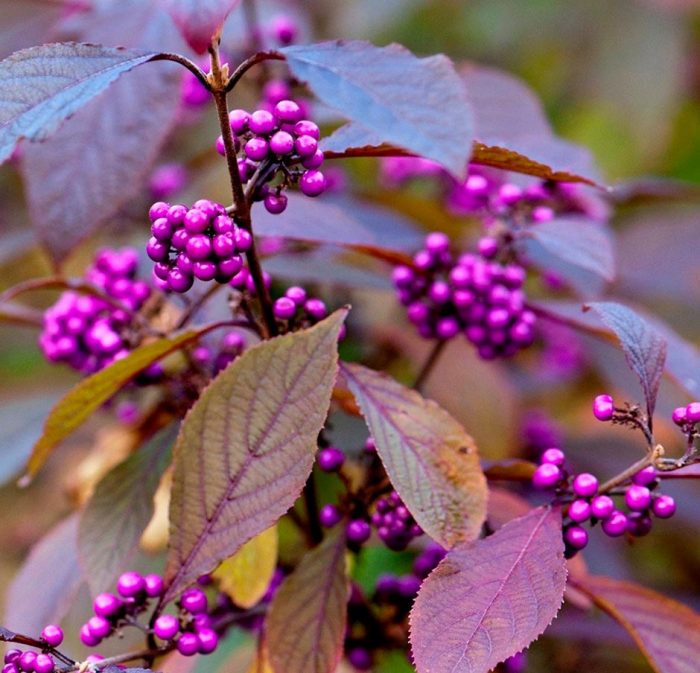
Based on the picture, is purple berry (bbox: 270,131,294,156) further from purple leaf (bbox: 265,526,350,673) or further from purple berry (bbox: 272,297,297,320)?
purple leaf (bbox: 265,526,350,673)

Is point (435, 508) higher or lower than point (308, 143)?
lower

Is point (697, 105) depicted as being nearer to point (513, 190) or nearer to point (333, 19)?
point (333, 19)

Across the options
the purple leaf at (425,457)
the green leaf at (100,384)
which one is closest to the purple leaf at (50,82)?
the green leaf at (100,384)

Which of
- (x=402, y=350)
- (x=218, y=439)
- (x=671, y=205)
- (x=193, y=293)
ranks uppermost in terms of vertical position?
(x=218, y=439)

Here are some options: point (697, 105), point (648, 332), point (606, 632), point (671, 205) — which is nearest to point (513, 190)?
point (648, 332)

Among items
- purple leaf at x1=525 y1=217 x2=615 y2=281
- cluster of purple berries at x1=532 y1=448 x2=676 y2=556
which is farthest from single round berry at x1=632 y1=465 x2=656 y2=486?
purple leaf at x1=525 y1=217 x2=615 y2=281

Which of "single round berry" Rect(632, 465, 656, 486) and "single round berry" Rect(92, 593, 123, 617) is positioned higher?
"single round berry" Rect(632, 465, 656, 486)

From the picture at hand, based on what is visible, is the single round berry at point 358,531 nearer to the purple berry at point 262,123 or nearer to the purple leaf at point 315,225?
the purple leaf at point 315,225
